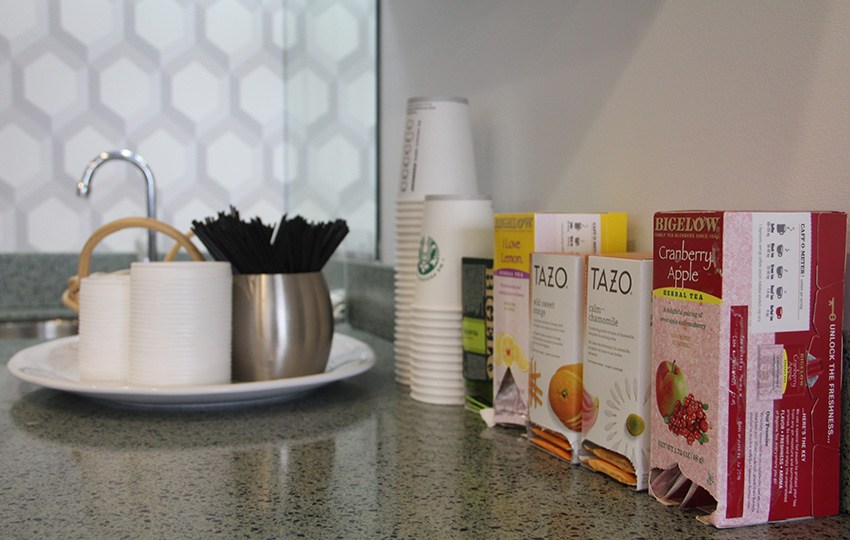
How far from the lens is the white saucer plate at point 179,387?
3.13ft

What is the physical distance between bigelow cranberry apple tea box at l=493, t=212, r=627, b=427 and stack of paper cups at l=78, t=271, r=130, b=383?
44 cm

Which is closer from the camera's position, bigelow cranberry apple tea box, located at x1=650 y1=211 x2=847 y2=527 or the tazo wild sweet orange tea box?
bigelow cranberry apple tea box, located at x1=650 y1=211 x2=847 y2=527

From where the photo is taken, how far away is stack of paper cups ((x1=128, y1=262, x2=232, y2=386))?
96cm

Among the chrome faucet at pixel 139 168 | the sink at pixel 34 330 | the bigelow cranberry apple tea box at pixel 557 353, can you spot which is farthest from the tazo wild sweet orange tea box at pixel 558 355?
the sink at pixel 34 330

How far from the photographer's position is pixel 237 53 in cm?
225

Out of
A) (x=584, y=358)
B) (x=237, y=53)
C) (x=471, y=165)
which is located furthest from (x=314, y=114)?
(x=584, y=358)

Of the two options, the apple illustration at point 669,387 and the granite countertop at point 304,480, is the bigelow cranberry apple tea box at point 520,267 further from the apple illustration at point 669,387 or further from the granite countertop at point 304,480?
the apple illustration at point 669,387

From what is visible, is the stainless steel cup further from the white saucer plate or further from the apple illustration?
the apple illustration

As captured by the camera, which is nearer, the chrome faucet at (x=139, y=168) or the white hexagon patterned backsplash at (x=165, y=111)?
the chrome faucet at (x=139, y=168)

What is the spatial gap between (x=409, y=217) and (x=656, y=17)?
0.38 meters

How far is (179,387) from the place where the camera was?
96cm

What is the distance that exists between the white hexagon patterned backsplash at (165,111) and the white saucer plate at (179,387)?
829mm

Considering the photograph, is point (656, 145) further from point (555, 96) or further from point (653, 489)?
point (653, 489)

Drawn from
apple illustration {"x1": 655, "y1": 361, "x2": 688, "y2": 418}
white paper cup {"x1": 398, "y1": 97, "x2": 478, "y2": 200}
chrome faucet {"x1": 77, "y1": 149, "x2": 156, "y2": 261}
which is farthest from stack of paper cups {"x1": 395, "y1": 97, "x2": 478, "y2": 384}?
chrome faucet {"x1": 77, "y1": 149, "x2": 156, "y2": 261}
